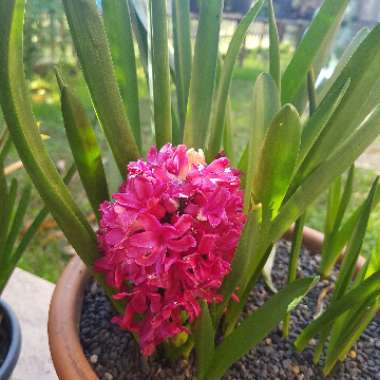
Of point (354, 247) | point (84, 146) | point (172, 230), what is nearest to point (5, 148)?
point (84, 146)

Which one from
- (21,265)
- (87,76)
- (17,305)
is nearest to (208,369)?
(87,76)

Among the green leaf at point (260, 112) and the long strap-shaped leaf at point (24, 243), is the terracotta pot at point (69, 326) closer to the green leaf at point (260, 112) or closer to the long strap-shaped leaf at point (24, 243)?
the long strap-shaped leaf at point (24, 243)

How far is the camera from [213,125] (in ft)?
2.00

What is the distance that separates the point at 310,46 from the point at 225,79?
0.33ft

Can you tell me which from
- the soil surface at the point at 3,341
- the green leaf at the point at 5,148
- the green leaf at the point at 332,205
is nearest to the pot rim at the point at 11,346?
the soil surface at the point at 3,341

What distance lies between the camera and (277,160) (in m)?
0.48

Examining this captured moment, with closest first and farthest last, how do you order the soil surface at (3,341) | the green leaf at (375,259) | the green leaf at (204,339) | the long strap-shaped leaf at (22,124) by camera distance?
the long strap-shaped leaf at (22,124)
the green leaf at (204,339)
the green leaf at (375,259)
the soil surface at (3,341)

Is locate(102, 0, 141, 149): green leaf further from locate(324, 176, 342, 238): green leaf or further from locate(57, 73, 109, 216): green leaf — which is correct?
locate(324, 176, 342, 238): green leaf

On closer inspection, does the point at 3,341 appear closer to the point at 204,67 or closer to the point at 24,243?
the point at 24,243

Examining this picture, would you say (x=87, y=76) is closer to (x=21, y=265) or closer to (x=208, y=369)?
(x=208, y=369)

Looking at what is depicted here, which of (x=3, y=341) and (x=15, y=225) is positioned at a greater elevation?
(x=15, y=225)

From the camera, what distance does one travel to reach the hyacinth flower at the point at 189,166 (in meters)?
0.44

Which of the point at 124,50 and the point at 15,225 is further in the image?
the point at 15,225

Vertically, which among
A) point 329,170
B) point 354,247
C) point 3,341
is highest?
point 329,170
